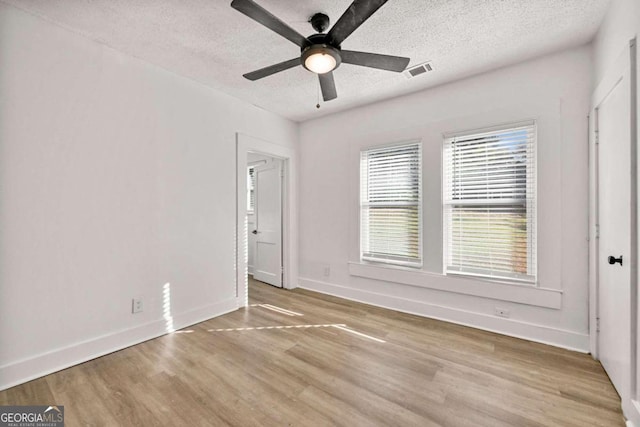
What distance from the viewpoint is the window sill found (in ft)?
8.52

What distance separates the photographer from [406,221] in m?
3.48

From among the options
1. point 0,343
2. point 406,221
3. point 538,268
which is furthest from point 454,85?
point 0,343

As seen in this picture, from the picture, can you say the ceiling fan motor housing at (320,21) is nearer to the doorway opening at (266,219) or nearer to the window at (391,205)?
the window at (391,205)

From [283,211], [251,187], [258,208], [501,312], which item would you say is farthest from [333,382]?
[251,187]

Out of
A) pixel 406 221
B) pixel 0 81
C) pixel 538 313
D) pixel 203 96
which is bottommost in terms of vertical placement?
pixel 538 313

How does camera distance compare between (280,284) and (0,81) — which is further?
(280,284)

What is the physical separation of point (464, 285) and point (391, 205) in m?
1.24

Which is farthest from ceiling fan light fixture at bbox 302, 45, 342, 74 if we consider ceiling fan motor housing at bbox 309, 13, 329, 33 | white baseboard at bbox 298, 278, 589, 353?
white baseboard at bbox 298, 278, 589, 353

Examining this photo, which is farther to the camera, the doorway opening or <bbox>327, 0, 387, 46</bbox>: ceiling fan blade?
the doorway opening

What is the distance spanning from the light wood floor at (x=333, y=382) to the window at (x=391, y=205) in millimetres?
1019

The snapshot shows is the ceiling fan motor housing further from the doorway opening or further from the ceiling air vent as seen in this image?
the doorway opening

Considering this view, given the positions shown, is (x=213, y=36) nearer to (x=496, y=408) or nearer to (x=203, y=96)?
(x=203, y=96)

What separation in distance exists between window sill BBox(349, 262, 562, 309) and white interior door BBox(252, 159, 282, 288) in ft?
4.34

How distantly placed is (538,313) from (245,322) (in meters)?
2.95
